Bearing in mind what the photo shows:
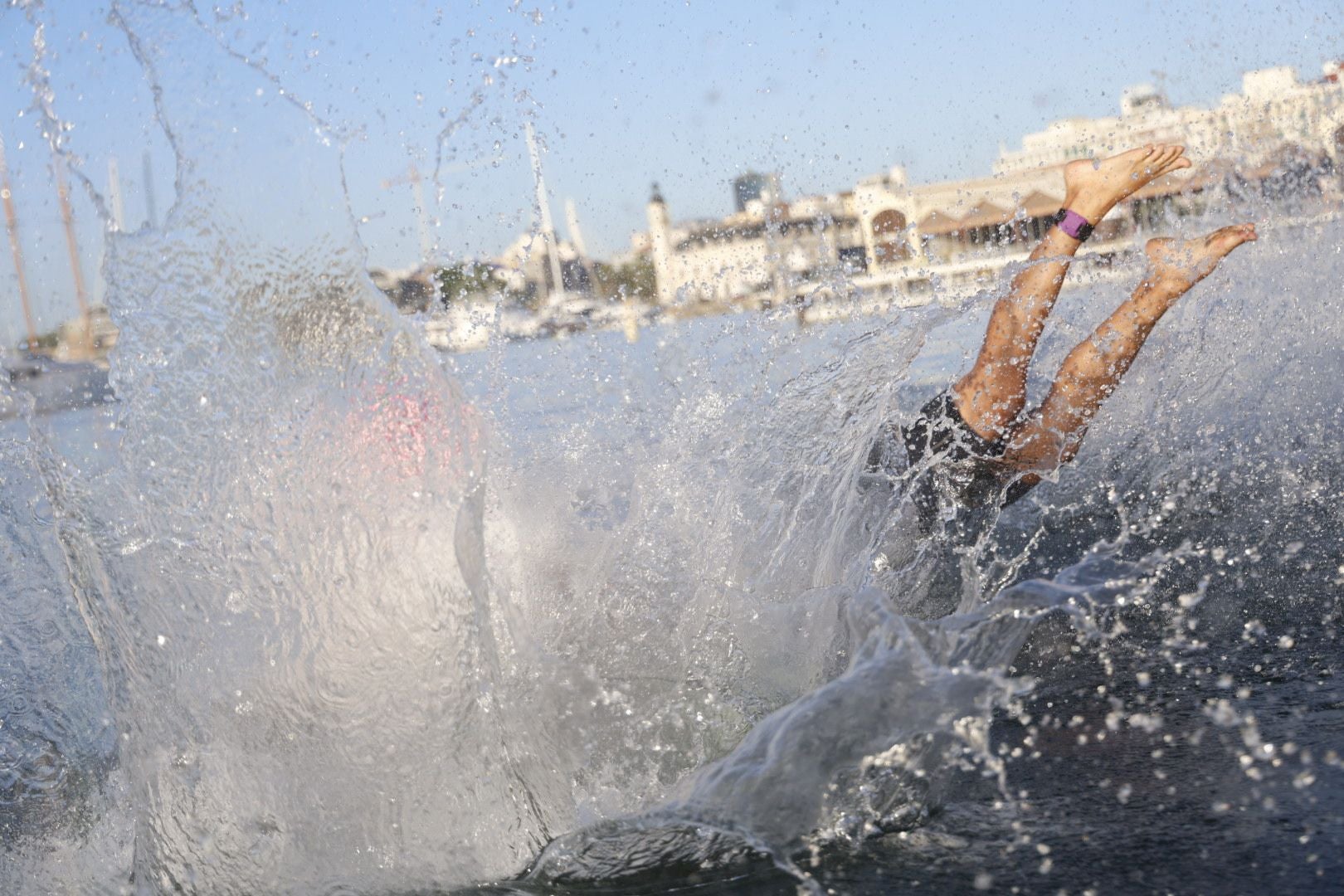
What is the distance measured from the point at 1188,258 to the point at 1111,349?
0.33 m

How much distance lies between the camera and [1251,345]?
5.15m

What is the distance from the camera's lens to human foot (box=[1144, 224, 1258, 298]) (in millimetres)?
3295

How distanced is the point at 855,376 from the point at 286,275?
1.69 m

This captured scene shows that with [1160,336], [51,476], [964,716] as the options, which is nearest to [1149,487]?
[1160,336]

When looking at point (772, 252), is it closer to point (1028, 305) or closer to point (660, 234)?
point (1028, 305)

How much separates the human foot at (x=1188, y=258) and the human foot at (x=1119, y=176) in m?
0.19

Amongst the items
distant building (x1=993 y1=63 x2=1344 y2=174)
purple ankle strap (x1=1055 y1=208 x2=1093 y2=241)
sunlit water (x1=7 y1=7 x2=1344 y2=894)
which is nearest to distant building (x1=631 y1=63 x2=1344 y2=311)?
distant building (x1=993 y1=63 x2=1344 y2=174)

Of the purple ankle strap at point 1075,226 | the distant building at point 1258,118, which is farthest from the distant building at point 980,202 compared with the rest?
the purple ankle strap at point 1075,226

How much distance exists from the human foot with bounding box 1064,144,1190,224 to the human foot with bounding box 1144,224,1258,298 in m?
0.19

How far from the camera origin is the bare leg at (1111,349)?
10.8 ft

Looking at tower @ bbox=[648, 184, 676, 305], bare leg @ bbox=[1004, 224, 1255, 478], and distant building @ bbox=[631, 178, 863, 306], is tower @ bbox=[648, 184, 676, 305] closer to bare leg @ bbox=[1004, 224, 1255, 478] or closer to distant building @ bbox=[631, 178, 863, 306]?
distant building @ bbox=[631, 178, 863, 306]

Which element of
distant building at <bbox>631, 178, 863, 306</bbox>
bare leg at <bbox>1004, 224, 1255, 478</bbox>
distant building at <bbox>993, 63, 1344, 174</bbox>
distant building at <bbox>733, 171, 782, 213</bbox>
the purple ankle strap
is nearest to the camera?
bare leg at <bbox>1004, 224, 1255, 478</bbox>

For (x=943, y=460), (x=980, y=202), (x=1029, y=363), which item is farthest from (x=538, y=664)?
(x=980, y=202)

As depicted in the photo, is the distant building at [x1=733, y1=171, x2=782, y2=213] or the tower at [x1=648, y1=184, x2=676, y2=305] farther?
the tower at [x1=648, y1=184, x2=676, y2=305]
